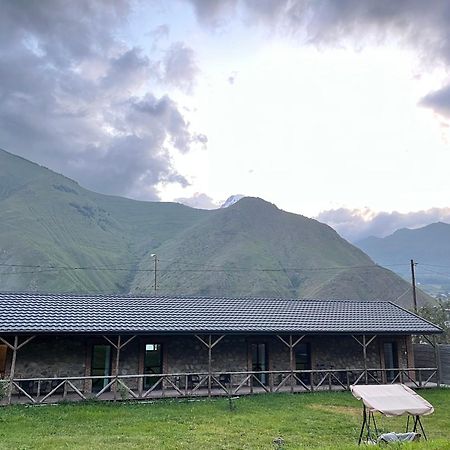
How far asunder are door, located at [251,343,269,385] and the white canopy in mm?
8788

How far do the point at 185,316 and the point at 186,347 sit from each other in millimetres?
1171

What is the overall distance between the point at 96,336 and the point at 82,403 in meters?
2.76

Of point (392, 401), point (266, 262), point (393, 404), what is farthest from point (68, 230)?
point (393, 404)

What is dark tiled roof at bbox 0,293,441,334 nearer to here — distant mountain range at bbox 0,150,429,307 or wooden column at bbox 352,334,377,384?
wooden column at bbox 352,334,377,384

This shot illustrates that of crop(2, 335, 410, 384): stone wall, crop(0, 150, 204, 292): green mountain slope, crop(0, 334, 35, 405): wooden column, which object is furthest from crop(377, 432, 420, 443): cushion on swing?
crop(0, 150, 204, 292): green mountain slope

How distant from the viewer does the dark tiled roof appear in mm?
15773

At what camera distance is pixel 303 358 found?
19281 millimetres

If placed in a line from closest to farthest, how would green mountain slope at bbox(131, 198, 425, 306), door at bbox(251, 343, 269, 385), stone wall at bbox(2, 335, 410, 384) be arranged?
stone wall at bbox(2, 335, 410, 384), door at bbox(251, 343, 269, 385), green mountain slope at bbox(131, 198, 425, 306)

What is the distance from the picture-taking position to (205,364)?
17.8 metres

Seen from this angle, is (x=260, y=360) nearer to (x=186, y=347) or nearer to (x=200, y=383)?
(x=186, y=347)

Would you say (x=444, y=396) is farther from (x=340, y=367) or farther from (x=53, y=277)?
(x=53, y=277)

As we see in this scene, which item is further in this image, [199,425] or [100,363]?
[100,363]

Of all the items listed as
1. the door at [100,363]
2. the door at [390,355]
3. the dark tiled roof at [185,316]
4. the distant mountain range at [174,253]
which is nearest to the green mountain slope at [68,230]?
the distant mountain range at [174,253]

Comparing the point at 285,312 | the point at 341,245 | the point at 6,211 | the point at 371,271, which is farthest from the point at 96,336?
the point at 6,211
